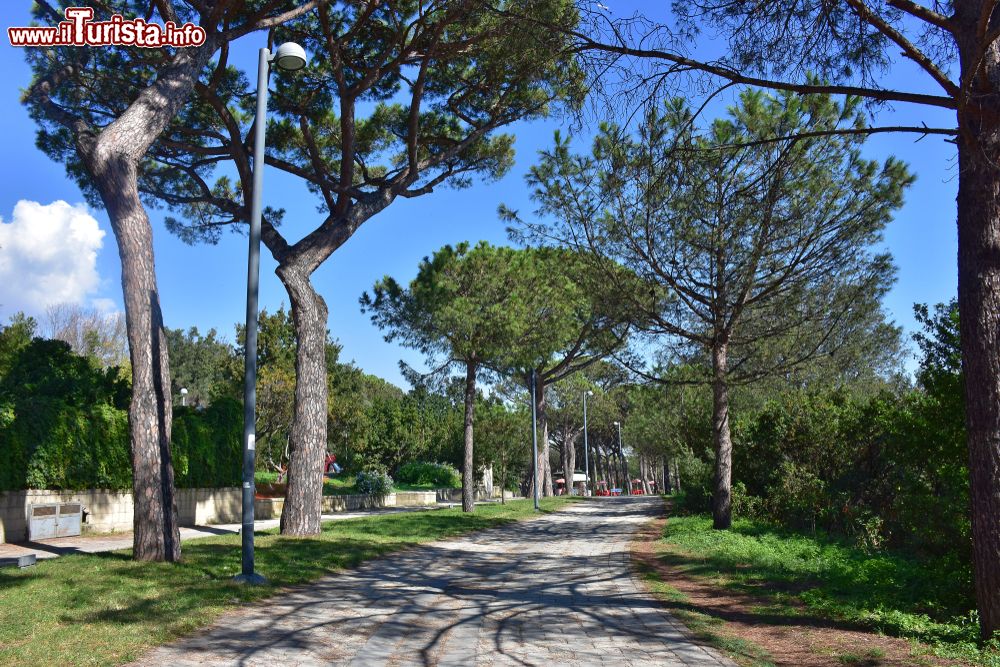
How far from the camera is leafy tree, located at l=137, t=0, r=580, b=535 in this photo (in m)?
A: 13.9

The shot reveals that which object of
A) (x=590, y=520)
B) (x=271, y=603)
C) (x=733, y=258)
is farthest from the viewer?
(x=590, y=520)

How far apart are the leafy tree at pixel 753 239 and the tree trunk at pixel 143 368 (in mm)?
7926

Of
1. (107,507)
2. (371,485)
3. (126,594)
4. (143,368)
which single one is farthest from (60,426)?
(371,485)

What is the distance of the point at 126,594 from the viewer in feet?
22.9

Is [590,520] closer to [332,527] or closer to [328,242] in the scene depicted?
[332,527]

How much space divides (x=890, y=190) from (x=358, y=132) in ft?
39.0

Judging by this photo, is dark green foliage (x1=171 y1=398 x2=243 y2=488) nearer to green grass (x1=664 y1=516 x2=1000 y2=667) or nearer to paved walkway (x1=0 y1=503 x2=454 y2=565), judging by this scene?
paved walkway (x1=0 y1=503 x2=454 y2=565)

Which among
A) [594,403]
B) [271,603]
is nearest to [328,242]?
[271,603]

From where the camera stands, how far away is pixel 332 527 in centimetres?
1659

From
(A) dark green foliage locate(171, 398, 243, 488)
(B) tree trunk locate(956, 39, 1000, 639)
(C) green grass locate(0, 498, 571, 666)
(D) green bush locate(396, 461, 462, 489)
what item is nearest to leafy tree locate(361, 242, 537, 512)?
(A) dark green foliage locate(171, 398, 243, 488)

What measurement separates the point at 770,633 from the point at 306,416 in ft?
31.3

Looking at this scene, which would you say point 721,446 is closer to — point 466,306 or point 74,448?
point 466,306

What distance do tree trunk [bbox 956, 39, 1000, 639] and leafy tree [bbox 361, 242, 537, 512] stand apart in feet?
55.9

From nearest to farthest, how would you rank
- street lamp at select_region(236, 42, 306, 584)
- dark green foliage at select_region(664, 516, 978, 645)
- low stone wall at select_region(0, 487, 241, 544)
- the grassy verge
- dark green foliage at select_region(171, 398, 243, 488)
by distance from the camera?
the grassy verge, dark green foliage at select_region(664, 516, 978, 645), street lamp at select_region(236, 42, 306, 584), low stone wall at select_region(0, 487, 241, 544), dark green foliage at select_region(171, 398, 243, 488)
